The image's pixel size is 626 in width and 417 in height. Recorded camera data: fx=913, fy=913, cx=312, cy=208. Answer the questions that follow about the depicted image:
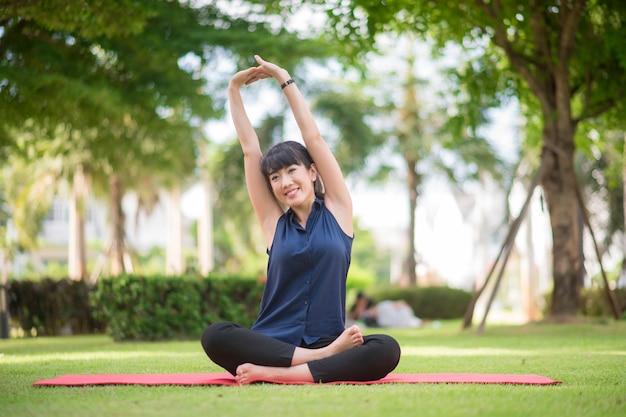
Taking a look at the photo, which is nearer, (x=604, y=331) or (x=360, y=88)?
(x=604, y=331)

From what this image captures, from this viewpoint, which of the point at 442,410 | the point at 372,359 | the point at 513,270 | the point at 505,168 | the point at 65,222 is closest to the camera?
the point at 442,410

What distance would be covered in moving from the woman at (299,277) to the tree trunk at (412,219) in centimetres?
2126

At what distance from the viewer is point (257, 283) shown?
559 inches

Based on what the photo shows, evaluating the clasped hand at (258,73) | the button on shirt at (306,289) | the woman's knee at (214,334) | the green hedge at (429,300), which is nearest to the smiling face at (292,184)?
the button on shirt at (306,289)

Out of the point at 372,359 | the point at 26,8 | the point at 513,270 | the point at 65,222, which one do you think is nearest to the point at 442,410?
the point at 372,359

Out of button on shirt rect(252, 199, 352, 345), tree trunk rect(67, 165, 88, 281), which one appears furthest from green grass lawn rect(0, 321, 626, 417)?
tree trunk rect(67, 165, 88, 281)

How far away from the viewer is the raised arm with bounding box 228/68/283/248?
6.06 meters

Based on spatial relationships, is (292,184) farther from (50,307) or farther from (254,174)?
(50,307)

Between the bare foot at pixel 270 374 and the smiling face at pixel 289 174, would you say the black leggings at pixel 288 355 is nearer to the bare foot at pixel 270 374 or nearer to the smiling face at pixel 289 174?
the bare foot at pixel 270 374

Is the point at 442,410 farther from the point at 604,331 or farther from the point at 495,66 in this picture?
the point at 495,66

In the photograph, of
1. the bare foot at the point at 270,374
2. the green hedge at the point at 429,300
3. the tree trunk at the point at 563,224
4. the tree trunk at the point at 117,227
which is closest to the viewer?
the bare foot at the point at 270,374

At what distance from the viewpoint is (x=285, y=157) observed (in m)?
5.91

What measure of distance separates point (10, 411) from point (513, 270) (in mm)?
57296

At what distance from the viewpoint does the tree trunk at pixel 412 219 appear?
2725 cm
